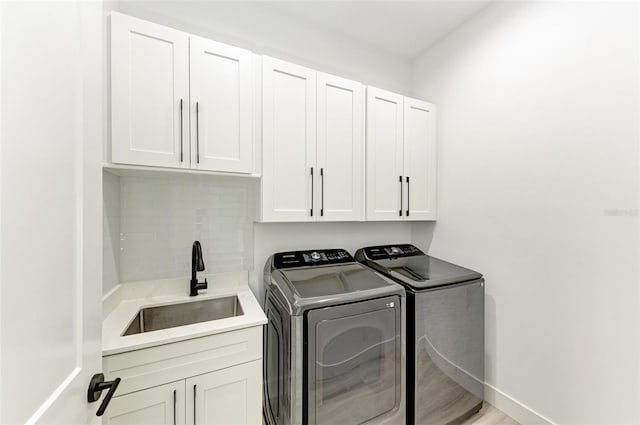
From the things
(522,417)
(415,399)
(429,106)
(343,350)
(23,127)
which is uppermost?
(429,106)

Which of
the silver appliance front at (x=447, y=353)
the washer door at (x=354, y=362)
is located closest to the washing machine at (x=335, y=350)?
the washer door at (x=354, y=362)

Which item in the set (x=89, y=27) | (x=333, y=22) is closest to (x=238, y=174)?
(x=89, y=27)

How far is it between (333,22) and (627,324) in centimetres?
274

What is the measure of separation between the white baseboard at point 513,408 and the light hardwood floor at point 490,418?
0.11 ft

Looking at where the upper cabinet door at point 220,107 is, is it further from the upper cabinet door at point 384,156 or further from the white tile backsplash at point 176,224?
the upper cabinet door at point 384,156

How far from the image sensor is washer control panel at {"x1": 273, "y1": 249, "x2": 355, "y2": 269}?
6.00ft

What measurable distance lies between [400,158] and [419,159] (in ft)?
0.72

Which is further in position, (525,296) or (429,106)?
(429,106)

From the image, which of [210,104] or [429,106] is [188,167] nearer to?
[210,104]

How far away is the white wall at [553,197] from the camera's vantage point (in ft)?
4.33

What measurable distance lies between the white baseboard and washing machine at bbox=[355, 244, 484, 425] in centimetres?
16

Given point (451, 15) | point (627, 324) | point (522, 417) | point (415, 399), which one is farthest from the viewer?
point (451, 15)

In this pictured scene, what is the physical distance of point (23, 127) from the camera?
Answer: 48 centimetres

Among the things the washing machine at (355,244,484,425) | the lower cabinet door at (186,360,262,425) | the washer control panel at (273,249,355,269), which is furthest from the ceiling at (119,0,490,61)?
the lower cabinet door at (186,360,262,425)
